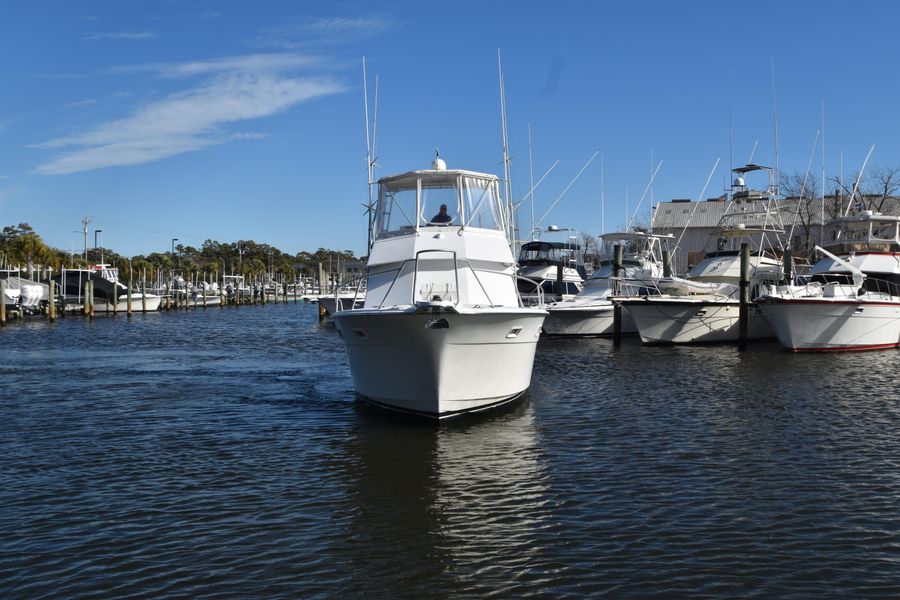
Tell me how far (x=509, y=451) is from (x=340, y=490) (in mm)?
3524

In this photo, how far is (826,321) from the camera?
30.5m

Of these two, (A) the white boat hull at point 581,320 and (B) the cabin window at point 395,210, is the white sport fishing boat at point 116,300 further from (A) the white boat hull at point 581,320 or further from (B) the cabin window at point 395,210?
(B) the cabin window at point 395,210

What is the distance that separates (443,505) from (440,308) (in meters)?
4.09

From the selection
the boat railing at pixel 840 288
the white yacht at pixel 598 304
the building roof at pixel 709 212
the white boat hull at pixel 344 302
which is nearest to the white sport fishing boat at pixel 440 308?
the white boat hull at pixel 344 302

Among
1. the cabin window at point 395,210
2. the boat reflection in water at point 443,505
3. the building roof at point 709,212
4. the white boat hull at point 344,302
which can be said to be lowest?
the boat reflection in water at point 443,505

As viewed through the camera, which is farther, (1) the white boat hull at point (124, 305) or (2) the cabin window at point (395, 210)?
(1) the white boat hull at point (124, 305)

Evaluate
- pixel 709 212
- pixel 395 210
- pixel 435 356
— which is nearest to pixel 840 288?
pixel 395 210

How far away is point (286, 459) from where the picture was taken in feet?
43.2

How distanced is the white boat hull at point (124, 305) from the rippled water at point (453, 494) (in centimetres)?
5168

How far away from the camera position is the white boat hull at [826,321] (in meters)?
30.3

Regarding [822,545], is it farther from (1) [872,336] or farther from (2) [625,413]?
(1) [872,336]

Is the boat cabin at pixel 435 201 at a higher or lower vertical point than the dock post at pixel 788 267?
higher

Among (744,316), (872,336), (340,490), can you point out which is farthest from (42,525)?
(872,336)

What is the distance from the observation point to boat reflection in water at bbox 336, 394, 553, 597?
27.2 feet
